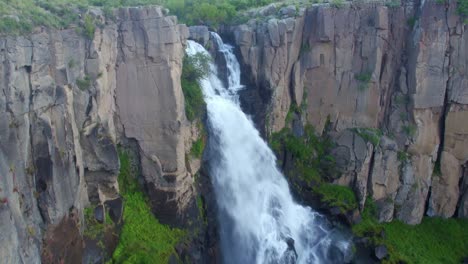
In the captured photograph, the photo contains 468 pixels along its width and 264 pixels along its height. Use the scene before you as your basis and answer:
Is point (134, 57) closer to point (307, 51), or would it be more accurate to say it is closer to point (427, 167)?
point (307, 51)

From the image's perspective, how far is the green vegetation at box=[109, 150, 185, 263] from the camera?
786 inches

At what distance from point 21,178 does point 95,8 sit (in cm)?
792

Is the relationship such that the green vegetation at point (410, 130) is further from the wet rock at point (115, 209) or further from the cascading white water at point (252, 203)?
the wet rock at point (115, 209)

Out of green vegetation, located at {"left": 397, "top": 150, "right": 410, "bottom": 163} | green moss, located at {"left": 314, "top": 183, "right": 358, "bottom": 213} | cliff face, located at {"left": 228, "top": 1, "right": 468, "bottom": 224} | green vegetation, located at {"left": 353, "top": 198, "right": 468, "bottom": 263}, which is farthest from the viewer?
green vegetation, located at {"left": 397, "top": 150, "right": 410, "bottom": 163}

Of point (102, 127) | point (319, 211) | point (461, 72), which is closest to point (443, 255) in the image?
point (319, 211)

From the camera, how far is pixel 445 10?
82.7 ft

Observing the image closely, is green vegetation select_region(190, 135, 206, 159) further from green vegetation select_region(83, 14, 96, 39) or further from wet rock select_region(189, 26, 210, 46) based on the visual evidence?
green vegetation select_region(83, 14, 96, 39)

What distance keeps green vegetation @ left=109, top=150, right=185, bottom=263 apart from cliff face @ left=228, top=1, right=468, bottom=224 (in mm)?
7747

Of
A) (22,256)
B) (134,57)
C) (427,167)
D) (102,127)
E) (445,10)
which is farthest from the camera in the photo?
(427,167)

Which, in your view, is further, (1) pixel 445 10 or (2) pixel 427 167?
(2) pixel 427 167

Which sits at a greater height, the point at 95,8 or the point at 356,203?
the point at 95,8

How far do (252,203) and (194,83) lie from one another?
6358mm

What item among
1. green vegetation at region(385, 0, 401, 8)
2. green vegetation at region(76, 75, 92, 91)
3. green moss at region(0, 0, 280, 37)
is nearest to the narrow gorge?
green vegetation at region(76, 75, 92, 91)

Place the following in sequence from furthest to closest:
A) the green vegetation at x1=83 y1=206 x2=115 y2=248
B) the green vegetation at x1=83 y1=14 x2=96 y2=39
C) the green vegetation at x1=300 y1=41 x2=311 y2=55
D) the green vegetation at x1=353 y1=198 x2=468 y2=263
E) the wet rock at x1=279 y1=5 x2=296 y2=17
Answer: the green vegetation at x1=300 y1=41 x2=311 y2=55 → the wet rock at x1=279 y1=5 x2=296 y2=17 → the green vegetation at x1=353 y1=198 x2=468 y2=263 → the green vegetation at x1=83 y1=206 x2=115 y2=248 → the green vegetation at x1=83 y1=14 x2=96 y2=39
